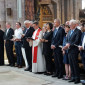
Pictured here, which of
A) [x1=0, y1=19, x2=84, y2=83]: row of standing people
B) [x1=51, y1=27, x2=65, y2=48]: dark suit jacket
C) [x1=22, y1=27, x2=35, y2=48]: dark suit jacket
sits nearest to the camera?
[x1=0, y1=19, x2=84, y2=83]: row of standing people

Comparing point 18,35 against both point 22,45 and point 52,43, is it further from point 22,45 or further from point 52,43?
point 52,43

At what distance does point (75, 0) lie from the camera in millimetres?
23609

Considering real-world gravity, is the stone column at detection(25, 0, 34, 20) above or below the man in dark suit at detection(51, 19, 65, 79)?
above

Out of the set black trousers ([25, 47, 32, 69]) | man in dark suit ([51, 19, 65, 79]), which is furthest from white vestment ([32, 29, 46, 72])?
man in dark suit ([51, 19, 65, 79])

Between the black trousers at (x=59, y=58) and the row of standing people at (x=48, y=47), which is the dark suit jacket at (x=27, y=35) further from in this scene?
the black trousers at (x=59, y=58)

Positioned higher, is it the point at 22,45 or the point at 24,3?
the point at 24,3

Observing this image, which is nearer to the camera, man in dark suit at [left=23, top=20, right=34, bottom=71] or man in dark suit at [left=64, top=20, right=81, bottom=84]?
man in dark suit at [left=64, top=20, right=81, bottom=84]

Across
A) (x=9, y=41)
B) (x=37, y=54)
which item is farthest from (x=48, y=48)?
(x=9, y=41)

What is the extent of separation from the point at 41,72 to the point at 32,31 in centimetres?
156

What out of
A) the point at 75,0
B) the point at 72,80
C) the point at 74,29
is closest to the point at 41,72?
the point at 72,80

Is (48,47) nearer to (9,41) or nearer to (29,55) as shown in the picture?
(29,55)

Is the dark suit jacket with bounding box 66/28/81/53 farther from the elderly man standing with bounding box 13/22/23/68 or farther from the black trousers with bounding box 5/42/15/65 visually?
the black trousers with bounding box 5/42/15/65

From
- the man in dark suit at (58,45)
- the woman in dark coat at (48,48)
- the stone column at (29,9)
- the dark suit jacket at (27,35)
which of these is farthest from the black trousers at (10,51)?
the stone column at (29,9)

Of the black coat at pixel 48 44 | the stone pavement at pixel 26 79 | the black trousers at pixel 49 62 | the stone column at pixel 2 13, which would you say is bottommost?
the stone pavement at pixel 26 79
